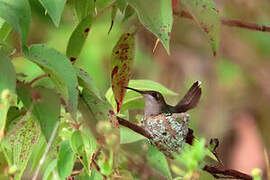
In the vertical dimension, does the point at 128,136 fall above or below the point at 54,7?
below

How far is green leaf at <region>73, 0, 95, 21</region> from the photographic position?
198cm

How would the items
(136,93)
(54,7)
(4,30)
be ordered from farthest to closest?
(136,93) < (4,30) < (54,7)

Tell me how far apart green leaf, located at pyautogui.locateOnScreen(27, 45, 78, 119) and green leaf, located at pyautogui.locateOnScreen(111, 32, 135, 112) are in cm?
34

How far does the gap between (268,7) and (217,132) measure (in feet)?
5.22

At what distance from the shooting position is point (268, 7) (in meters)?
6.90

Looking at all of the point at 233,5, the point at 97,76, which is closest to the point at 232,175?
the point at 97,76

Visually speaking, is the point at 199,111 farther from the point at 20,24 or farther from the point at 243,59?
the point at 20,24

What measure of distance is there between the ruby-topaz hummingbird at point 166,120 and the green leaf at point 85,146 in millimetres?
323

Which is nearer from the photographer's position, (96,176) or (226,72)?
(96,176)

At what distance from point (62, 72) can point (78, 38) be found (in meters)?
0.32

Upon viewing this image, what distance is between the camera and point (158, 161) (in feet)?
6.68

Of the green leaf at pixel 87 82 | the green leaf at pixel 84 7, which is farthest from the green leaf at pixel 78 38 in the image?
the green leaf at pixel 87 82

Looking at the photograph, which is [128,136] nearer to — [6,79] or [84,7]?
[84,7]

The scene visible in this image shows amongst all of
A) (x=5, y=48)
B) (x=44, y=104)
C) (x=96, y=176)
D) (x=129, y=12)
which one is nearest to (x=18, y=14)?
(x=5, y=48)
